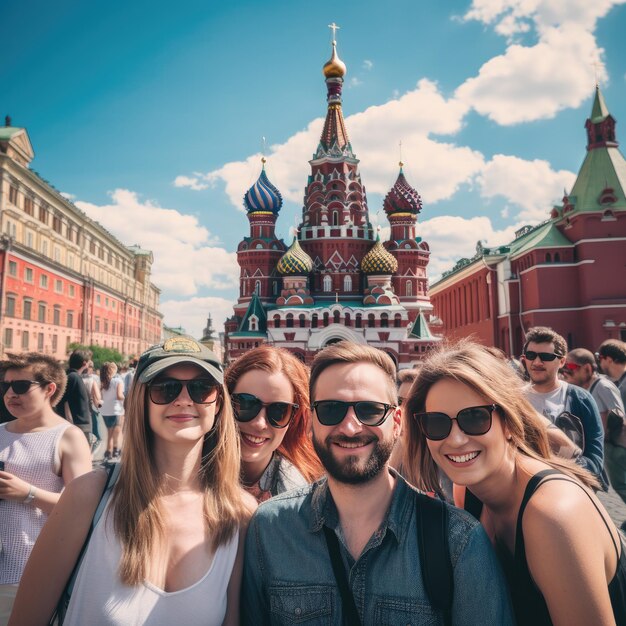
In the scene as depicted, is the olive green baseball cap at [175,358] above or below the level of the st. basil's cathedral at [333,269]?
below

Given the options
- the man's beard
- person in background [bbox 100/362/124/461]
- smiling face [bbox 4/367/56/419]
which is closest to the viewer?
the man's beard

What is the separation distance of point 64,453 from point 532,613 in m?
2.65

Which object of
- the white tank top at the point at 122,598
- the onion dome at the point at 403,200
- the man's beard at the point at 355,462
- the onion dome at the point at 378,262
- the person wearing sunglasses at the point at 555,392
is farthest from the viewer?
the onion dome at the point at 403,200

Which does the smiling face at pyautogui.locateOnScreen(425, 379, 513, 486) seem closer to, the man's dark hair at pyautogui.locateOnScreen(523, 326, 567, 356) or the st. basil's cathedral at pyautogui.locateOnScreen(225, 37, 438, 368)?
the man's dark hair at pyautogui.locateOnScreen(523, 326, 567, 356)

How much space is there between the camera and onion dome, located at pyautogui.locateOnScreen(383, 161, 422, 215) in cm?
3903

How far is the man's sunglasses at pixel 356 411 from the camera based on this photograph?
2.00 metres

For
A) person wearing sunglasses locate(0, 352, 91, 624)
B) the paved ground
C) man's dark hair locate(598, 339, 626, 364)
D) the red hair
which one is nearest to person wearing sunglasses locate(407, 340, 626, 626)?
the red hair

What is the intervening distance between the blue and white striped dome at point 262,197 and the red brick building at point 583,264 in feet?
60.4

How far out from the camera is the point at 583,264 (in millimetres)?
33719

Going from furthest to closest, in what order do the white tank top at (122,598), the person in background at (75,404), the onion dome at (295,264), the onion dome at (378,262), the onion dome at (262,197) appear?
the onion dome at (262,197) → the onion dome at (378,262) → the onion dome at (295,264) → the person in background at (75,404) → the white tank top at (122,598)

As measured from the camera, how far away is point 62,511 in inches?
74.0

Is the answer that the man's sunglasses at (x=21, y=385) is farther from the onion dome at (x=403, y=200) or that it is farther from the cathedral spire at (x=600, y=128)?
the cathedral spire at (x=600, y=128)

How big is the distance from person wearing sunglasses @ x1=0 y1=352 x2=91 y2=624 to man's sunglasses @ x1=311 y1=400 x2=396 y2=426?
183cm

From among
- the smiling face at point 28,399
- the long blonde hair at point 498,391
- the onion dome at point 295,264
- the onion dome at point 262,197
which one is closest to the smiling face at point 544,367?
the long blonde hair at point 498,391
